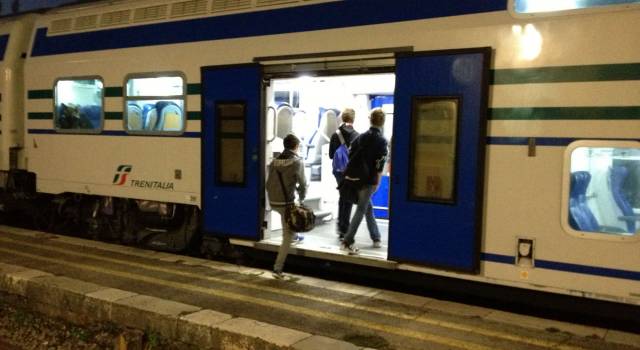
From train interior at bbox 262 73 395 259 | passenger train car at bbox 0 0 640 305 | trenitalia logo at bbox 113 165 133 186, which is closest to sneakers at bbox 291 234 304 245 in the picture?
passenger train car at bbox 0 0 640 305

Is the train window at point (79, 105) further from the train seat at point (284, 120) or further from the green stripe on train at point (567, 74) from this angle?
the green stripe on train at point (567, 74)

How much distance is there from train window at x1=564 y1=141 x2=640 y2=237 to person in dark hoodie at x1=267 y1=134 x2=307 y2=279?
8.71ft

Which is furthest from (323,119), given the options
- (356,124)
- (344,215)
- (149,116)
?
(149,116)

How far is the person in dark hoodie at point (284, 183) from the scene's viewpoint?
589 cm

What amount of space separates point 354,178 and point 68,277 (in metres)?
3.18

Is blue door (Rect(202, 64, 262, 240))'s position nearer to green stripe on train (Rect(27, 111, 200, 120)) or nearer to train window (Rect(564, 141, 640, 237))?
green stripe on train (Rect(27, 111, 200, 120))

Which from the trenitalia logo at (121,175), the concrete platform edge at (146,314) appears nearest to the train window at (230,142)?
the trenitalia logo at (121,175)

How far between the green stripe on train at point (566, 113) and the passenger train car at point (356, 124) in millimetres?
A: 16

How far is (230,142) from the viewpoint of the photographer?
6562 millimetres

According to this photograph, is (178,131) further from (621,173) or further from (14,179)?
(621,173)

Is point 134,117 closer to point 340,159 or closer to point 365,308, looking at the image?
point 340,159

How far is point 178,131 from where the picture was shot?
6.95m

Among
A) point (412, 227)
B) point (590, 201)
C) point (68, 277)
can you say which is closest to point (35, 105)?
point (68, 277)

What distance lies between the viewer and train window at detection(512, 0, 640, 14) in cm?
436
